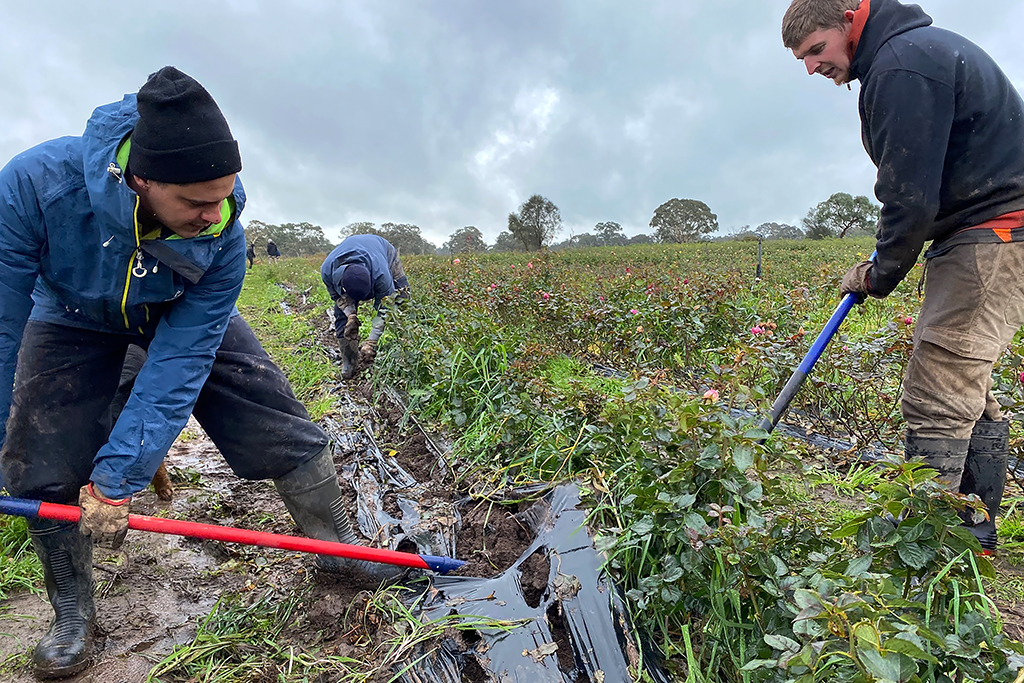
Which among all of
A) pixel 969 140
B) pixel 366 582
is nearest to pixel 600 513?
pixel 366 582

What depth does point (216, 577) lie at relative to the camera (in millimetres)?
2307

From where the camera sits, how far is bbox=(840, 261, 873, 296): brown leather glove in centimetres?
209

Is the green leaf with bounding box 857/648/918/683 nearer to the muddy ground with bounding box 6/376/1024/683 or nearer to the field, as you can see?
the field

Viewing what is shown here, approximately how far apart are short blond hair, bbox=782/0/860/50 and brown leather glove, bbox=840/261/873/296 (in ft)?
2.77

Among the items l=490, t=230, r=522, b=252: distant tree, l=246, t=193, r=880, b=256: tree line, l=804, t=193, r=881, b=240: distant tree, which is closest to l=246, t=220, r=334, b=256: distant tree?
l=246, t=193, r=880, b=256: tree line

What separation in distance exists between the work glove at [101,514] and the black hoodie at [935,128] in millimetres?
2533

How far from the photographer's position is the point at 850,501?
2402 mm

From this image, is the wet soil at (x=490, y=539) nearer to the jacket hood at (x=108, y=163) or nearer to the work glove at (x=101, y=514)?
the work glove at (x=101, y=514)

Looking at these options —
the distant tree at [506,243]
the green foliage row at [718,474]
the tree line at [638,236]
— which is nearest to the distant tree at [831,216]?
the tree line at [638,236]

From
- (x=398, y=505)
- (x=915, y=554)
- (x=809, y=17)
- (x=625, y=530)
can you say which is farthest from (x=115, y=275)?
(x=809, y=17)

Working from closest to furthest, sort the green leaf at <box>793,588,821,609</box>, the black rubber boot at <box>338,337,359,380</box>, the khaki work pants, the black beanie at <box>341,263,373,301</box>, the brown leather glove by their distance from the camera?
the green leaf at <box>793,588,821,609</box> < the khaki work pants < the brown leather glove < the black beanie at <box>341,263,373,301</box> < the black rubber boot at <box>338,337,359,380</box>

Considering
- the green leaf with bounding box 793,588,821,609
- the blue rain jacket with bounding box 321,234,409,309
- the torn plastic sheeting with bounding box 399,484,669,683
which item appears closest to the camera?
the green leaf with bounding box 793,588,821,609

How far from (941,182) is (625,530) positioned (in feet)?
4.91

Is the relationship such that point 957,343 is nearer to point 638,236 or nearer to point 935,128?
point 935,128
